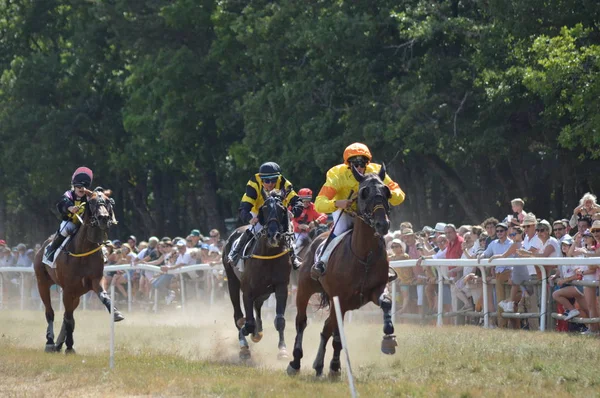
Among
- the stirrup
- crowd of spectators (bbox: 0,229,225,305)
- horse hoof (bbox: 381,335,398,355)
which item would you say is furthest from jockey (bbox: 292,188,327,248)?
crowd of spectators (bbox: 0,229,225,305)

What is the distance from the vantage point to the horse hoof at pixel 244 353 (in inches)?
579

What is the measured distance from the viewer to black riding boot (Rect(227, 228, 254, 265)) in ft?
50.3

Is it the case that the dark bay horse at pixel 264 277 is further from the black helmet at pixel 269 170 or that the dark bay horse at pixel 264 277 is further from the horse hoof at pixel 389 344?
the horse hoof at pixel 389 344

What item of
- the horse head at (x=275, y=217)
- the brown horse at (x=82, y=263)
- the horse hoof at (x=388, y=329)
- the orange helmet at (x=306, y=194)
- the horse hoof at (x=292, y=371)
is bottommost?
the horse hoof at (x=292, y=371)

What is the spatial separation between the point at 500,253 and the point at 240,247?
14.1ft

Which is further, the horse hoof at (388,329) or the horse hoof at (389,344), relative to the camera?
the horse hoof at (388,329)

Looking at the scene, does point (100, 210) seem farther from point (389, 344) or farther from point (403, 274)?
point (403, 274)

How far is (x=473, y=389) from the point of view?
1048 centimetres

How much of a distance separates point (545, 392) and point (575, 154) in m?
18.6

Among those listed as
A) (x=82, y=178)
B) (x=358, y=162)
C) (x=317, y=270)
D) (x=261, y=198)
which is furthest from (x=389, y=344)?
(x=82, y=178)

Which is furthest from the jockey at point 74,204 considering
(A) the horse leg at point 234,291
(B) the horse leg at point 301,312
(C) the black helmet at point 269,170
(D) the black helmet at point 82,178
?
(B) the horse leg at point 301,312

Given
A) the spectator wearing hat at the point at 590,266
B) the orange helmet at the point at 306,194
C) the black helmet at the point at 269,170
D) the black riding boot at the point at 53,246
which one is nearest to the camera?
the black helmet at the point at 269,170

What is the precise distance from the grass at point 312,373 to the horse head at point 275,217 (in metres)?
1.58

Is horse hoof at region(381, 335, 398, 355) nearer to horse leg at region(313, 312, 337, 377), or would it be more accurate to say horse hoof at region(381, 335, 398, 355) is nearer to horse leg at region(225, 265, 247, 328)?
horse leg at region(313, 312, 337, 377)
